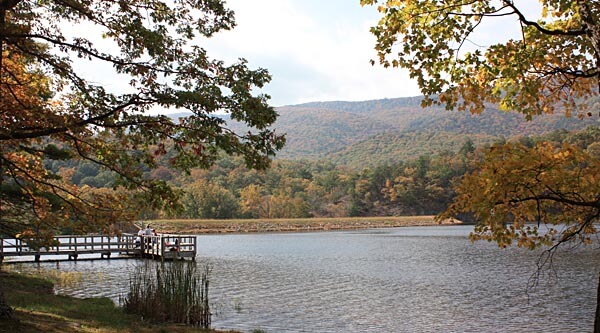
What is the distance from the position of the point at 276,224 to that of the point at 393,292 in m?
58.7

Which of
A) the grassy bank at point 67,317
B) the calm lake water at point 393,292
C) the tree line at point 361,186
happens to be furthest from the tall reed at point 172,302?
the tree line at point 361,186

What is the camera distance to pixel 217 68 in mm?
8836

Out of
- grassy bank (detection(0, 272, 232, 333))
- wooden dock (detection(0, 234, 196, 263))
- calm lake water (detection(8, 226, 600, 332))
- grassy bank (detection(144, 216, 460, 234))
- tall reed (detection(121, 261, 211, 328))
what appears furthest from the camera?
grassy bank (detection(144, 216, 460, 234))

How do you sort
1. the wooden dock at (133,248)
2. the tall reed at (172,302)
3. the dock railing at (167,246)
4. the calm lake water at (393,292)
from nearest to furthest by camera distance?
1. the tall reed at (172,302)
2. the calm lake water at (393,292)
3. the wooden dock at (133,248)
4. the dock railing at (167,246)

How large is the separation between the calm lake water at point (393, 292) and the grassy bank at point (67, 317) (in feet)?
7.27

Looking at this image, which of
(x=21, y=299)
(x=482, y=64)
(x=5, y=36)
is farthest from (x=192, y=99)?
(x=21, y=299)

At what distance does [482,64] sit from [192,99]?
13.0 ft

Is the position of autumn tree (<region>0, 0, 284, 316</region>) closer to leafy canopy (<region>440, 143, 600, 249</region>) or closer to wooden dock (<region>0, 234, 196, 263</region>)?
leafy canopy (<region>440, 143, 600, 249</region>)

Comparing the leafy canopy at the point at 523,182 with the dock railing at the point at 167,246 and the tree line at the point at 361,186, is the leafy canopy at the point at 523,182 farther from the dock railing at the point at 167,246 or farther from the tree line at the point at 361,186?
the tree line at the point at 361,186

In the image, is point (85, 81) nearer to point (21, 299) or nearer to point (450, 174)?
point (21, 299)

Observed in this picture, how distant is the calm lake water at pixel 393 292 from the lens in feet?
41.7

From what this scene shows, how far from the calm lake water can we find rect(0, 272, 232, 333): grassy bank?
2.21m

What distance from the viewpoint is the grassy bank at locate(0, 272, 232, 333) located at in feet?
28.0

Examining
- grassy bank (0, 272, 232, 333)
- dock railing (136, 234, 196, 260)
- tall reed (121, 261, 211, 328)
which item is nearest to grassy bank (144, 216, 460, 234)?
dock railing (136, 234, 196, 260)
